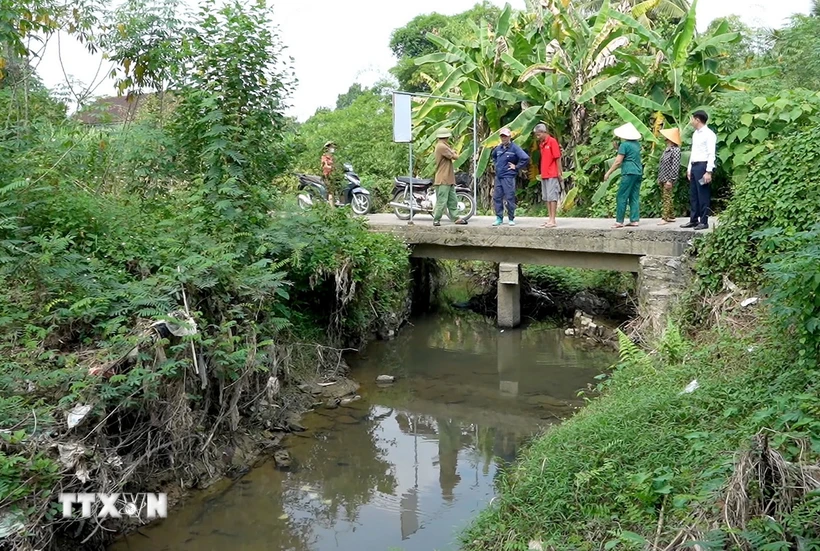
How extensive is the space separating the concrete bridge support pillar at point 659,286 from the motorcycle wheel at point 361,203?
5.99 meters

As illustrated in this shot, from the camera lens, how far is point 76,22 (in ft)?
28.2

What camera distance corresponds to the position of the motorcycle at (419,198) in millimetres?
12529

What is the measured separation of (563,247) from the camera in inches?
406

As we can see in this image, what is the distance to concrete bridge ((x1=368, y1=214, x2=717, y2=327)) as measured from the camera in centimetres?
919

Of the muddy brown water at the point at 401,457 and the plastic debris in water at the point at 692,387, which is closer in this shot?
the plastic debris in water at the point at 692,387

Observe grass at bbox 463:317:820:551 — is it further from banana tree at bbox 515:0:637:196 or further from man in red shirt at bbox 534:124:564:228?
banana tree at bbox 515:0:637:196

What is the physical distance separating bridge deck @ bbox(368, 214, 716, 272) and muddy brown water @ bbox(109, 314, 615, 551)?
1415 millimetres

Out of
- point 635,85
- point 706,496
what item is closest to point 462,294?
point 635,85

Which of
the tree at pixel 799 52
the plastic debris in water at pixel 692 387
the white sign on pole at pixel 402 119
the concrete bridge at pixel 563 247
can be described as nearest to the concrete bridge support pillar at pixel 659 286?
the concrete bridge at pixel 563 247

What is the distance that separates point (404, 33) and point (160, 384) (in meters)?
30.0

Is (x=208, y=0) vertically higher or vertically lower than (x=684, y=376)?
higher

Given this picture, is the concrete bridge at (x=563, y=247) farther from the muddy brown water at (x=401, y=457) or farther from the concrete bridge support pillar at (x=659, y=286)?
the muddy brown water at (x=401, y=457)

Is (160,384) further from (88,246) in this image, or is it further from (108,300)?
(88,246)

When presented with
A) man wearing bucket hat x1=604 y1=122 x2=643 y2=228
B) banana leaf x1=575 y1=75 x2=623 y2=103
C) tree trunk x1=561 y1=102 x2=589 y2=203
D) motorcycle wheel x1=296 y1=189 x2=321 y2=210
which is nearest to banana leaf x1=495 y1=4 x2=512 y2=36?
tree trunk x1=561 y1=102 x2=589 y2=203
